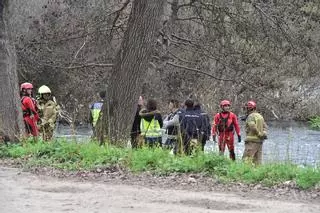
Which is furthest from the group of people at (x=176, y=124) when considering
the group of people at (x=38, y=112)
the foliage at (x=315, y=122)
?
Answer: the foliage at (x=315, y=122)

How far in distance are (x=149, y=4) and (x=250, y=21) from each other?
518cm

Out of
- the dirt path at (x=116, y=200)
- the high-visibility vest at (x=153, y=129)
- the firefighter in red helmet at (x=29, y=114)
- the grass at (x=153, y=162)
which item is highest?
the firefighter in red helmet at (x=29, y=114)

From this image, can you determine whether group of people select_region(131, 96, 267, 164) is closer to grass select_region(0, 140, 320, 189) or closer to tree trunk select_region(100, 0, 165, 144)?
tree trunk select_region(100, 0, 165, 144)

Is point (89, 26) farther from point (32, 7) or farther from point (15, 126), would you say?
point (32, 7)

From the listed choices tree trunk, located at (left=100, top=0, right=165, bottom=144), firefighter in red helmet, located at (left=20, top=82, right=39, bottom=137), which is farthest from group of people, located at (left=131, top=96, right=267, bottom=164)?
firefighter in red helmet, located at (left=20, top=82, right=39, bottom=137)

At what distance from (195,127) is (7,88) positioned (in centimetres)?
398

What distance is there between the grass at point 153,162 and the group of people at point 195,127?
291 cm

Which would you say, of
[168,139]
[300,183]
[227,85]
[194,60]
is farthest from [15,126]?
[227,85]

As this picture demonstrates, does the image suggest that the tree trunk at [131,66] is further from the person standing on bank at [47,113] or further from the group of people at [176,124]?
the person standing on bank at [47,113]

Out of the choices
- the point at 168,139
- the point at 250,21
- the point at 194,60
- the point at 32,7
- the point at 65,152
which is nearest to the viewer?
the point at 65,152

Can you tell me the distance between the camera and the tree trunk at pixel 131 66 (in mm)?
13031

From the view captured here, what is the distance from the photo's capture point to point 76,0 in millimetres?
19641

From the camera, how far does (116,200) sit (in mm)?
7844

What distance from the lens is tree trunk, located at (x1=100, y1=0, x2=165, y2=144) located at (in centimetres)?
1303
